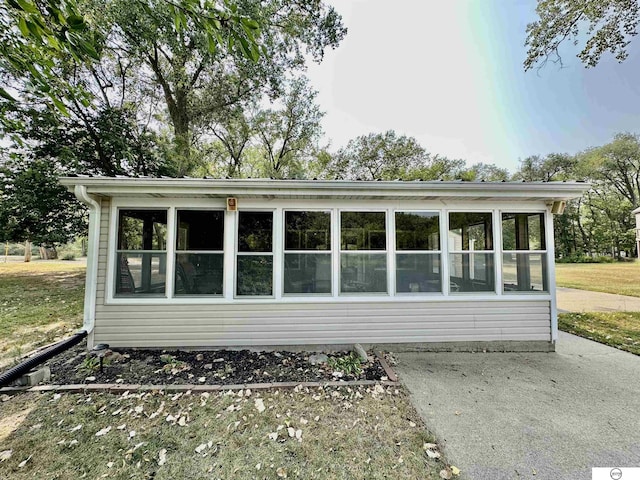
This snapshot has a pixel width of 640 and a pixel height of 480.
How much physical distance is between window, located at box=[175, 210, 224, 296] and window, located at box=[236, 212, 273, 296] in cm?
30

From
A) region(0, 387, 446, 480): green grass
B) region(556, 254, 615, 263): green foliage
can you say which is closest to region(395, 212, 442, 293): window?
region(0, 387, 446, 480): green grass

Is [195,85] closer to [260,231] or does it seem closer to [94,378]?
[260,231]

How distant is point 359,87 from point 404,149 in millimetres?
5016

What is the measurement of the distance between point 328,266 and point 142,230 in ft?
9.80

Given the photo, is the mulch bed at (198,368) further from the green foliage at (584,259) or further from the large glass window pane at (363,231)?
the green foliage at (584,259)

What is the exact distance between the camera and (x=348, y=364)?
13.1 feet

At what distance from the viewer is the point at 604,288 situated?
11234 millimetres

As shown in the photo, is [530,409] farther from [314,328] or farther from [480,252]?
[314,328]

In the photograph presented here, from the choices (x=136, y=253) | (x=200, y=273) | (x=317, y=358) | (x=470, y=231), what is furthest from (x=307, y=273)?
(x=470, y=231)

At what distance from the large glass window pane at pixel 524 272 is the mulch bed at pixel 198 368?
2.61 meters

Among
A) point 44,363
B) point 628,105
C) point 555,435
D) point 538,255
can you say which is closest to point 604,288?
point 538,255

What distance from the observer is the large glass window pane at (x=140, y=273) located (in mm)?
4367

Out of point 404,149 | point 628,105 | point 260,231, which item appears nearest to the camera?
point 260,231

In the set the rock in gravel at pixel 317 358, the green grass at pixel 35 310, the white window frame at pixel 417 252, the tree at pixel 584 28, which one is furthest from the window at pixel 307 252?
the tree at pixel 584 28
